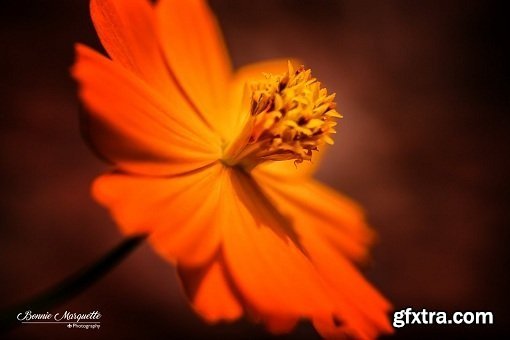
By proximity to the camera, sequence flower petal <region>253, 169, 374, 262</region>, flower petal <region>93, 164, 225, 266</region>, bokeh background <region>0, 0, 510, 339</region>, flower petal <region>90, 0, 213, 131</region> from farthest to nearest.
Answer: bokeh background <region>0, 0, 510, 339</region> < flower petal <region>253, 169, 374, 262</region> < flower petal <region>90, 0, 213, 131</region> < flower petal <region>93, 164, 225, 266</region>

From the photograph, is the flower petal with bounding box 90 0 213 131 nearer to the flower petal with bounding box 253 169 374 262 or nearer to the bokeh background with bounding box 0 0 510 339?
the flower petal with bounding box 253 169 374 262

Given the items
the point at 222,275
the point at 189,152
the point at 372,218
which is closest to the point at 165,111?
the point at 189,152

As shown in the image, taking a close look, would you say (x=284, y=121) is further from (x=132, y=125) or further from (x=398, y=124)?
(x=398, y=124)

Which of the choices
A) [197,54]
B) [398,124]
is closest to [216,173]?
[197,54]

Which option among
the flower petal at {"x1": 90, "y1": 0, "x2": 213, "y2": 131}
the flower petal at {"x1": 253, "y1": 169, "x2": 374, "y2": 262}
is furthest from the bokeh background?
the flower petal at {"x1": 90, "y1": 0, "x2": 213, "y2": 131}

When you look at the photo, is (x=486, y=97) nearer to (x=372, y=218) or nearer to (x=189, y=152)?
(x=372, y=218)

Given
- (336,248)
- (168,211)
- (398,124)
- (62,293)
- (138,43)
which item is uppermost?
(398,124)

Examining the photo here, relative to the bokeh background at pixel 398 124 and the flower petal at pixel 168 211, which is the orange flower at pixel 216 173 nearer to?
the flower petal at pixel 168 211
